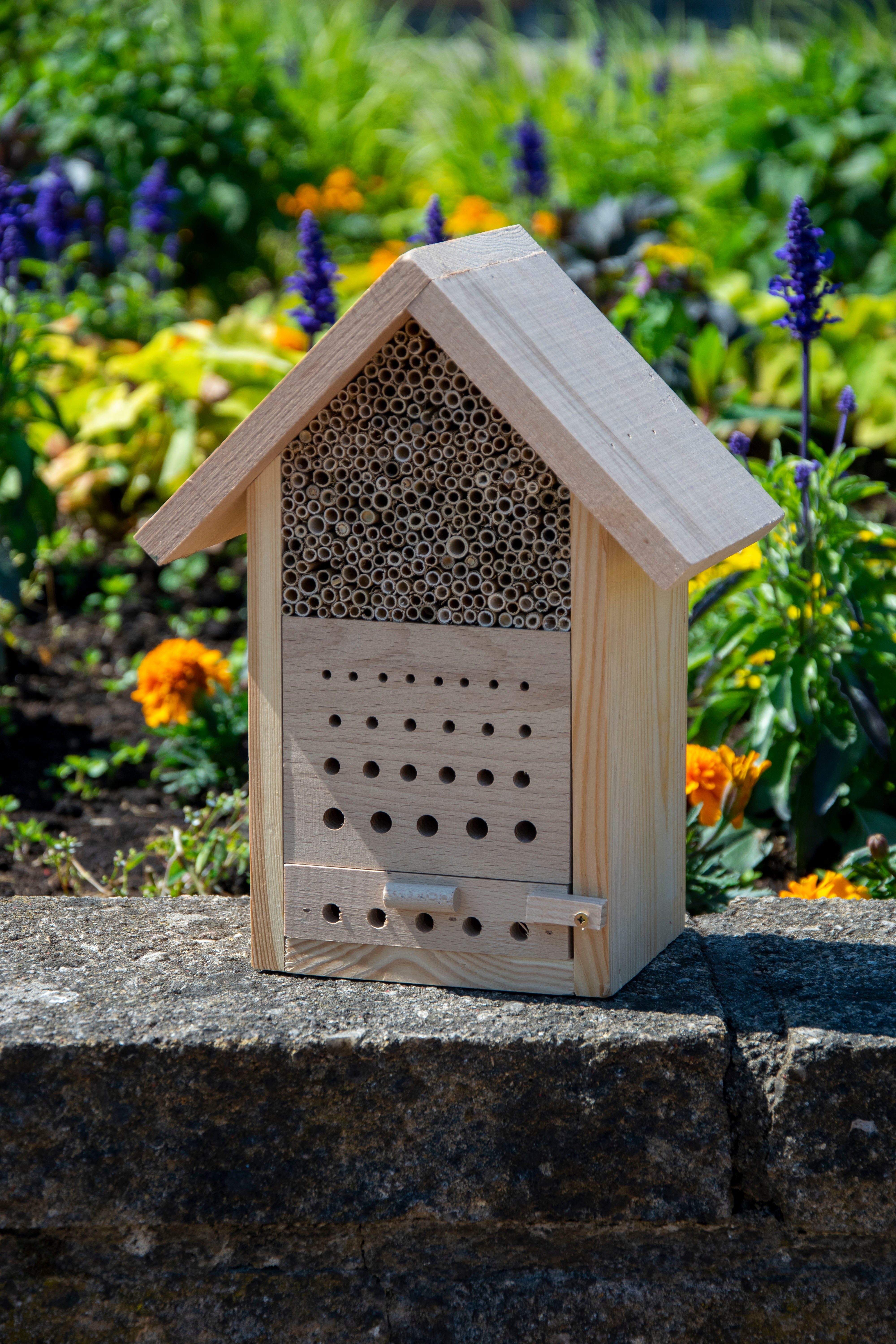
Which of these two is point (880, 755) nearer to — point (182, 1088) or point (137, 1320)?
point (182, 1088)

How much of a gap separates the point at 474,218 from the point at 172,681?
3.60 meters

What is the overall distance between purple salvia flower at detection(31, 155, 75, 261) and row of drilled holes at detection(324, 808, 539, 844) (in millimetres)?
3392

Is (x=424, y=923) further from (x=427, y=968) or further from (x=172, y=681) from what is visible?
(x=172, y=681)

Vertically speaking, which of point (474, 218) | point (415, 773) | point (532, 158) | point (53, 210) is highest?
point (532, 158)

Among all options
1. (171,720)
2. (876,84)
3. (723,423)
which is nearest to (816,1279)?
(171,720)

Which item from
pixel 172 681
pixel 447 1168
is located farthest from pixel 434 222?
pixel 447 1168

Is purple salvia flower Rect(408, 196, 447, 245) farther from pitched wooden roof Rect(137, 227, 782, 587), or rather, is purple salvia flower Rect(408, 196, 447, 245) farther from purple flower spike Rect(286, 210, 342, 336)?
pitched wooden roof Rect(137, 227, 782, 587)

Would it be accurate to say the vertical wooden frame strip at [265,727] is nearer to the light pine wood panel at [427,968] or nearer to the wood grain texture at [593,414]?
the light pine wood panel at [427,968]

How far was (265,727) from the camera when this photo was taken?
1.79 m

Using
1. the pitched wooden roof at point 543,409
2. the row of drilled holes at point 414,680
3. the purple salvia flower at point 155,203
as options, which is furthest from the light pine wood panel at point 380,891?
the purple salvia flower at point 155,203

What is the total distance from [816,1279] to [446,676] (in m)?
0.91

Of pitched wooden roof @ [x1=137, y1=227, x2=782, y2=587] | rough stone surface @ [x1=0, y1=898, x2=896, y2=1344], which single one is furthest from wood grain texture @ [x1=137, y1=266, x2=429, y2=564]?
rough stone surface @ [x1=0, y1=898, x2=896, y2=1344]

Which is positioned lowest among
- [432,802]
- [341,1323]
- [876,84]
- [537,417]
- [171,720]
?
[341,1323]

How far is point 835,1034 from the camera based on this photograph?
5.41ft
